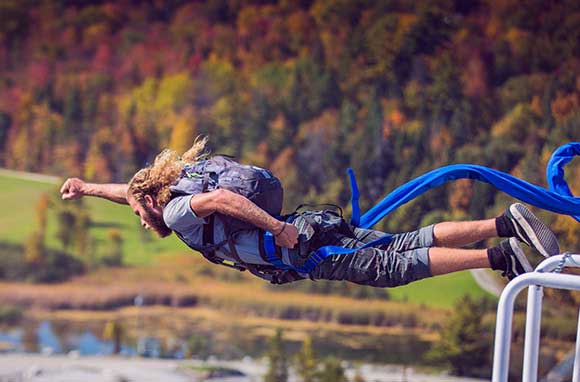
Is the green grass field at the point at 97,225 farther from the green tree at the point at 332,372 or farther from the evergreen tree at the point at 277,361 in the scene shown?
the green tree at the point at 332,372

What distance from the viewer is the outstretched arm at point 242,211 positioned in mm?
3543

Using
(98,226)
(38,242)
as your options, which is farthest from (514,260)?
(38,242)

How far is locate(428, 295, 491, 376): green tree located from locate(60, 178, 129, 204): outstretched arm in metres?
4.95

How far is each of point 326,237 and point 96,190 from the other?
39.8 inches

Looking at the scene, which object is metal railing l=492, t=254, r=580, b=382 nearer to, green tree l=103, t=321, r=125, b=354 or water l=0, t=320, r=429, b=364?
water l=0, t=320, r=429, b=364

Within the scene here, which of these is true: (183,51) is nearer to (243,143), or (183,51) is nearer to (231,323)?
(243,143)

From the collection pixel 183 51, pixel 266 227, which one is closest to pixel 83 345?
pixel 183 51

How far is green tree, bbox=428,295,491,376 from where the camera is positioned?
8406 mm

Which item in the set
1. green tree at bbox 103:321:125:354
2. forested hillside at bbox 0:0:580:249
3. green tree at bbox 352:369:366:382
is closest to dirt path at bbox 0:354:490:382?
green tree at bbox 352:369:366:382

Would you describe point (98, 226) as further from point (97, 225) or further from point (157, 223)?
point (157, 223)

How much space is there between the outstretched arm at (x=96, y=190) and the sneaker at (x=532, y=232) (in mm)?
1510

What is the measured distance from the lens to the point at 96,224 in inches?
369

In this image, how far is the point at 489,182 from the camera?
12.3 feet

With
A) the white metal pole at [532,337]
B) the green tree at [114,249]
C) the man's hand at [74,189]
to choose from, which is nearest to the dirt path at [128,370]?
the green tree at [114,249]
